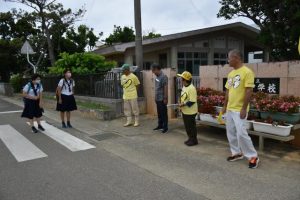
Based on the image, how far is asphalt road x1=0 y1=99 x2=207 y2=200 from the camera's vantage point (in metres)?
4.27

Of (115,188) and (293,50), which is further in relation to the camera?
(293,50)

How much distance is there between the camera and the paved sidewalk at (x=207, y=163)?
4289 mm

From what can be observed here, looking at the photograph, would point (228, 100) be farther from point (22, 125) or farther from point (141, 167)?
point (22, 125)

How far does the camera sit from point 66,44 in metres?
29.8

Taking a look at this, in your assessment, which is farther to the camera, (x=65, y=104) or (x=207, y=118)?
(x=65, y=104)

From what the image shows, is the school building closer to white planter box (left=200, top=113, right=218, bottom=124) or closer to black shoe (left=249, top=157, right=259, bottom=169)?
white planter box (left=200, top=113, right=218, bottom=124)

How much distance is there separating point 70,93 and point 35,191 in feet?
16.7

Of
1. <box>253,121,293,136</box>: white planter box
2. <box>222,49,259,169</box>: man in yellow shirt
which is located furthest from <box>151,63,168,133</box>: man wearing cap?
<box>222,49,259,169</box>: man in yellow shirt

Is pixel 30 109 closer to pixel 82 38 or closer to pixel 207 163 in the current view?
pixel 207 163

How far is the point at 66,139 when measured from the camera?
7797 mm

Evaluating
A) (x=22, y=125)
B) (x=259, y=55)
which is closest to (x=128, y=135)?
(x=22, y=125)

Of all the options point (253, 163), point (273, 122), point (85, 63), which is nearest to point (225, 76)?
point (273, 122)

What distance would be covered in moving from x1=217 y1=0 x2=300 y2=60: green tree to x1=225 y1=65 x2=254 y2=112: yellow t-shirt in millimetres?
15199

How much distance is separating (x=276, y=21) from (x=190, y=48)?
629 cm
